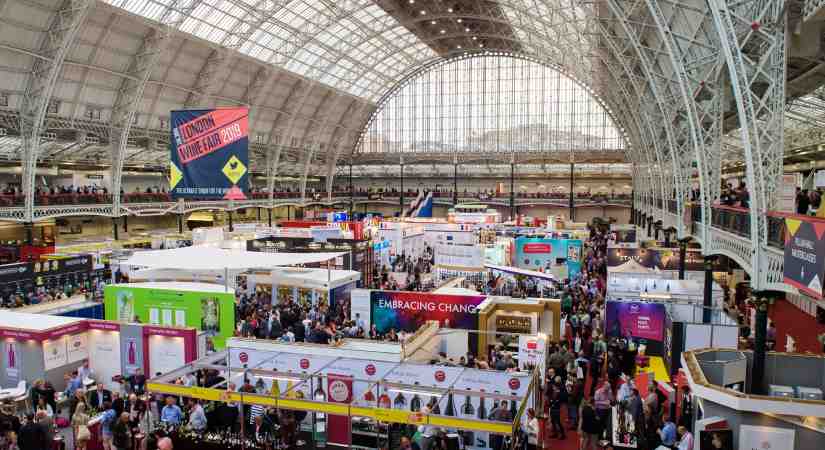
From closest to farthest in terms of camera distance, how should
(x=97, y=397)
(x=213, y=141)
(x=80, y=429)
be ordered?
1. (x=80, y=429)
2. (x=97, y=397)
3. (x=213, y=141)

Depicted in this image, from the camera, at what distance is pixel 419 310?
52.6ft

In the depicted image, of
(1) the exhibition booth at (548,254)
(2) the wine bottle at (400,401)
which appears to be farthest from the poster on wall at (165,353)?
(1) the exhibition booth at (548,254)

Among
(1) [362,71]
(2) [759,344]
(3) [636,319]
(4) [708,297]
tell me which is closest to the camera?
(2) [759,344]

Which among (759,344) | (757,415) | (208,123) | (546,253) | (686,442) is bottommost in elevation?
(686,442)

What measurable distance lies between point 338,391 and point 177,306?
7.53 metres

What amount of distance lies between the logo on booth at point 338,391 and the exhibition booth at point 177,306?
231 inches

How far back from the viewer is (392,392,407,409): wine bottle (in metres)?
9.63

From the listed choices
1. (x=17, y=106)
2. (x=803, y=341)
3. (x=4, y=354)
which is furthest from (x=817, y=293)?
(x=17, y=106)

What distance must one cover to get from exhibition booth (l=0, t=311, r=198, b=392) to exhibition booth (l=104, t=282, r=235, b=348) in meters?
2.03

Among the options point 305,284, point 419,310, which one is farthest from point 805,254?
point 305,284

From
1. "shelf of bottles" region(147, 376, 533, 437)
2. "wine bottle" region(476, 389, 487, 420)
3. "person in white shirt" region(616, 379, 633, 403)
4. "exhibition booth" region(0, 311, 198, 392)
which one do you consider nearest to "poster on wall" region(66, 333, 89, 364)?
"exhibition booth" region(0, 311, 198, 392)

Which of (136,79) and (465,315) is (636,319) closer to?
(465,315)

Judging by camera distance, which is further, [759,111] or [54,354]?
[54,354]

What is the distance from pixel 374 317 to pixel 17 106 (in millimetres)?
22787
